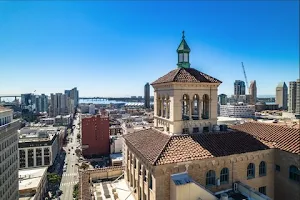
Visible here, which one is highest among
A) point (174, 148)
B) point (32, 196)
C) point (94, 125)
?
point (174, 148)

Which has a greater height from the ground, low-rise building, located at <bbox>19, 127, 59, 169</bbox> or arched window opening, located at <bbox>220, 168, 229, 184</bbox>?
arched window opening, located at <bbox>220, 168, 229, 184</bbox>

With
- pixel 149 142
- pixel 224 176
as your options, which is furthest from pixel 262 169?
pixel 149 142

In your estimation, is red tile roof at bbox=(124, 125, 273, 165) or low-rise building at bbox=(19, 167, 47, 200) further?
low-rise building at bbox=(19, 167, 47, 200)

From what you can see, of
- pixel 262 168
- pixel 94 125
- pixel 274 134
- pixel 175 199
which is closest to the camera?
pixel 175 199

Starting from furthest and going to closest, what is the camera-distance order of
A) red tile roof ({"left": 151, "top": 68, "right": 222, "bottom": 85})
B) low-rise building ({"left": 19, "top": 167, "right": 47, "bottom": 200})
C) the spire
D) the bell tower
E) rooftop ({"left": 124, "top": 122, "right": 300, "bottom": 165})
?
low-rise building ({"left": 19, "top": 167, "right": 47, "bottom": 200}) → the spire → red tile roof ({"left": 151, "top": 68, "right": 222, "bottom": 85}) → the bell tower → rooftop ({"left": 124, "top": 122, "right": 300, "bottom": 165})

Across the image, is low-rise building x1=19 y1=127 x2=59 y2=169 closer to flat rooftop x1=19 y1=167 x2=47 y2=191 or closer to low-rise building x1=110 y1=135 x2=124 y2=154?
flat rooftop x1=19 y1=167 x2=47 y2=191

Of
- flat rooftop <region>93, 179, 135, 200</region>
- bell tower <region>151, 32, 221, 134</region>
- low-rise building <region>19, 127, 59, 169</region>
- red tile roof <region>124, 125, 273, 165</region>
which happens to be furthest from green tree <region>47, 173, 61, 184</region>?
bell tower <region>151, 32, 221, 134</region>

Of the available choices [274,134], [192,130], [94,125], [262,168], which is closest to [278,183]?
[262,168]

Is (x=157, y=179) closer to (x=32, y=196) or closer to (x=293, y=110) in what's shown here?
(x=32, y=196)

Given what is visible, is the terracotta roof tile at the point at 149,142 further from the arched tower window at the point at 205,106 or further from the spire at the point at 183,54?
the spire at the point at 183,54
